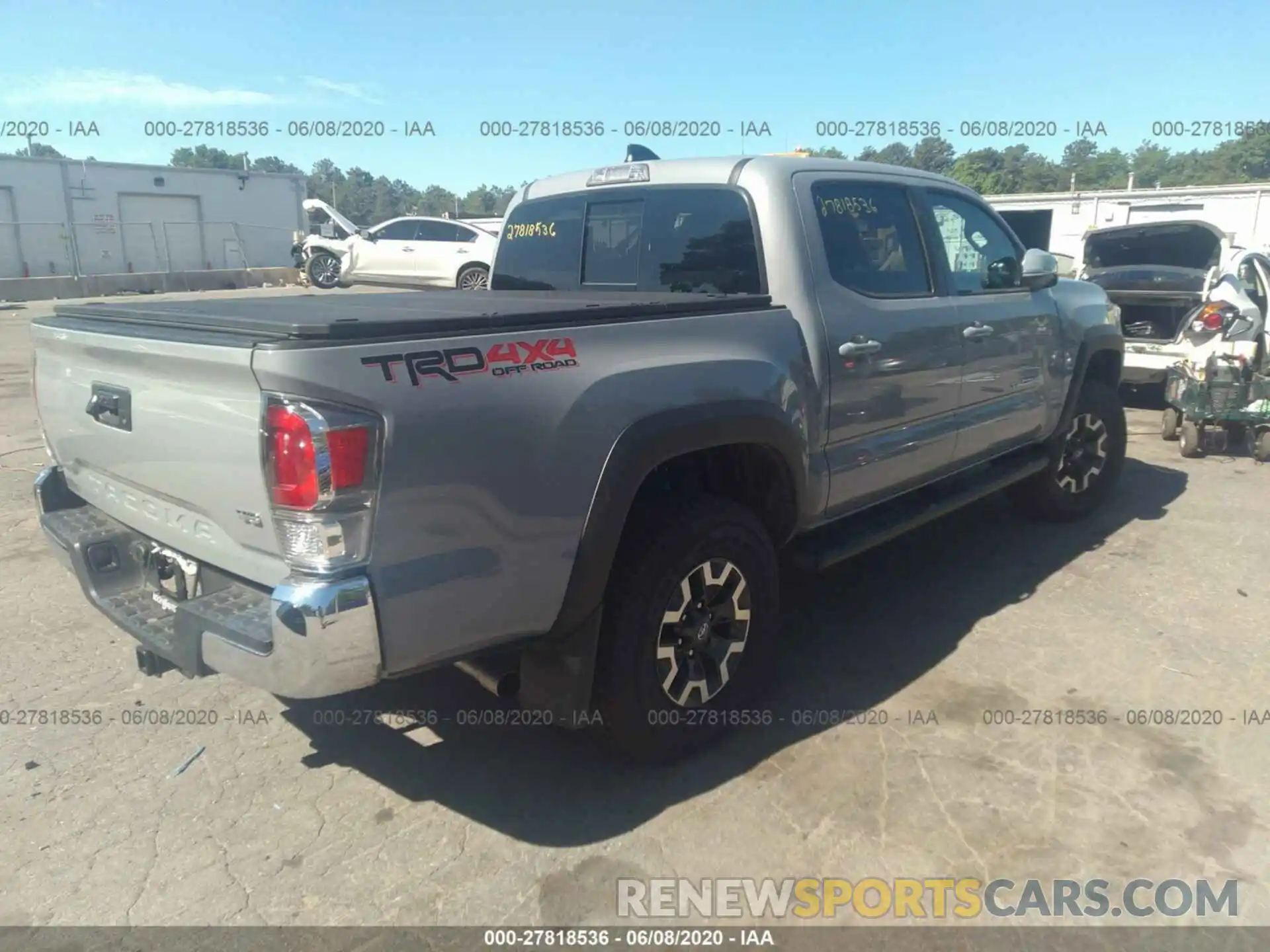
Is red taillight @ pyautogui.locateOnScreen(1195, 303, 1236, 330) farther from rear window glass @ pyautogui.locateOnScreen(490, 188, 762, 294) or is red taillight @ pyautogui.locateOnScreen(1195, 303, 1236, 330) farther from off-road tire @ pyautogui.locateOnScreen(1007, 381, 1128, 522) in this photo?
rear window glass @ pyautogui.locateOnScreen(490, 188, 762, 294)

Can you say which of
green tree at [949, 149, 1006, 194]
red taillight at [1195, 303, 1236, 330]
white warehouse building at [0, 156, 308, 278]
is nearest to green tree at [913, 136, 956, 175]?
green tree at [949, 149, 1006, 194]

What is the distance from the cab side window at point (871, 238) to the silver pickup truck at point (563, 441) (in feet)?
0.06

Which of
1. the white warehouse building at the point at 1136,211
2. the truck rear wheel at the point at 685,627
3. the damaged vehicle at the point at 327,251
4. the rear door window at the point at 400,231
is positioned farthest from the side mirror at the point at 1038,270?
the damaged vehicle at the point at 327,251

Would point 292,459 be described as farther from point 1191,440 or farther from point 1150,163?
point 1150,163

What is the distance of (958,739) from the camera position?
3.29 meters

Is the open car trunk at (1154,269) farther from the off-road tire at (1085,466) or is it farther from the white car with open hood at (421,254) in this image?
the white car with open hood at (421,254)

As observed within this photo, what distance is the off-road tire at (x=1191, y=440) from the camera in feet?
24.1

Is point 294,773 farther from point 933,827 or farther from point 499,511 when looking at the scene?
point 933,827

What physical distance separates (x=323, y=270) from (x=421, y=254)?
436 centimetres

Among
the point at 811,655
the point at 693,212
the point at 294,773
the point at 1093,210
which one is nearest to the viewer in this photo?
the point at 294,773

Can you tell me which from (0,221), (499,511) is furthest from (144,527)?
(0,221)

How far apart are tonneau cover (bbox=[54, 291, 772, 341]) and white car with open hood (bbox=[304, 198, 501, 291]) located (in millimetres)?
13362

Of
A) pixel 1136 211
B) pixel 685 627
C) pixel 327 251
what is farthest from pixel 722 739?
pixel 327 251

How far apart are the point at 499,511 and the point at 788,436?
1.24 meters
